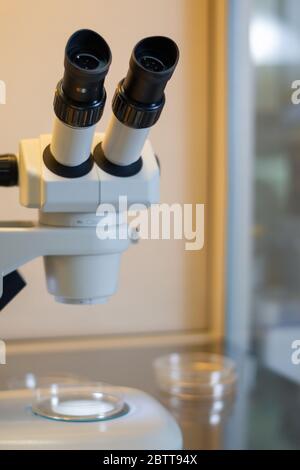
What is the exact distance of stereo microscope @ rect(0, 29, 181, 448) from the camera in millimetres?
688

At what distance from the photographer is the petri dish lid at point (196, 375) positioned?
3.59 feet

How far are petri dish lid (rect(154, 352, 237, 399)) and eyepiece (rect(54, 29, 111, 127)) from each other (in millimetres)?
593

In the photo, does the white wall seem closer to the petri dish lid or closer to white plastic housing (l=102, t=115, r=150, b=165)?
the petri dish lid

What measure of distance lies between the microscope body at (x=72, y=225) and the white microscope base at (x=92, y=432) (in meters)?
0.16

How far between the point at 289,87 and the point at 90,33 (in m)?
0.96

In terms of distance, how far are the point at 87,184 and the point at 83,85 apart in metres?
0.13

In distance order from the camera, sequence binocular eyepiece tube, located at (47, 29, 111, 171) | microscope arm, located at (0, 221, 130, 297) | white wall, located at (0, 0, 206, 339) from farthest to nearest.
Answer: white wall, located at (0, 0, 206, 339) < microscope arm, located at (0, 221, 130, 297) < binocular eyepiece tube, located at (47, 29, 111, 171)

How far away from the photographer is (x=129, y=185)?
76cm

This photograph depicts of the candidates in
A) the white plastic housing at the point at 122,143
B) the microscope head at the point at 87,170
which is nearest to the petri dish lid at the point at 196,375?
the microscope head at the point at 87,170

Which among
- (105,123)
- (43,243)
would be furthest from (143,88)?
(105,123)

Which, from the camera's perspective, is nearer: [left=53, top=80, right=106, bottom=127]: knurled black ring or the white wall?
[left=53, top=80, right=106, bottom=127]: knurled black ring

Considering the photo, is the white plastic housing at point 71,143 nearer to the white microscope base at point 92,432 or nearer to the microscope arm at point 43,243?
the microscope arm at point 43,243

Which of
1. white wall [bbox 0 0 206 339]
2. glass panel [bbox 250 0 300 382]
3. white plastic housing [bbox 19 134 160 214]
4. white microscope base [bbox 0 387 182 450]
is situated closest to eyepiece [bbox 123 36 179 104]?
white plastic housing [bbox 19 134 160 214]
